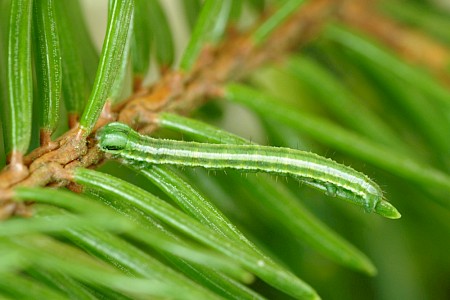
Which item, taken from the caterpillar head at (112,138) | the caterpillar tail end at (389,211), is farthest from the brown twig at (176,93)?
the caterpillar tail end at (389,211)

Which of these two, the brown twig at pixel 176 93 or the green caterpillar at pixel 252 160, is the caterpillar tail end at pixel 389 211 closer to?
the green caterpillar at pixel 252 160

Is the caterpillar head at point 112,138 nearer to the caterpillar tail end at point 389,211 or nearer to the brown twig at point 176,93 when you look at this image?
the brown twig at point 176,93

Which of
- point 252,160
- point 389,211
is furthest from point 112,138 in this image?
point 389,211

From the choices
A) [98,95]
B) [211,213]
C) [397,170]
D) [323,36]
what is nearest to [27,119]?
[98,95]

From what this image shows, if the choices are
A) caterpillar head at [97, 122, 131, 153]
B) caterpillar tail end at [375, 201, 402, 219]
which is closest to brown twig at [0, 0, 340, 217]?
caterpillar head at [97, 122, 131, 153]

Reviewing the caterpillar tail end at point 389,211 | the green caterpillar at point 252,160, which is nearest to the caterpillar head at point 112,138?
the green caterpillar at point 252,160

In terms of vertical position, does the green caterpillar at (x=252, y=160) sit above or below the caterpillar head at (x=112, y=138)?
above

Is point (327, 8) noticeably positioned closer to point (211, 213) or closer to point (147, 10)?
point (147, 10)
